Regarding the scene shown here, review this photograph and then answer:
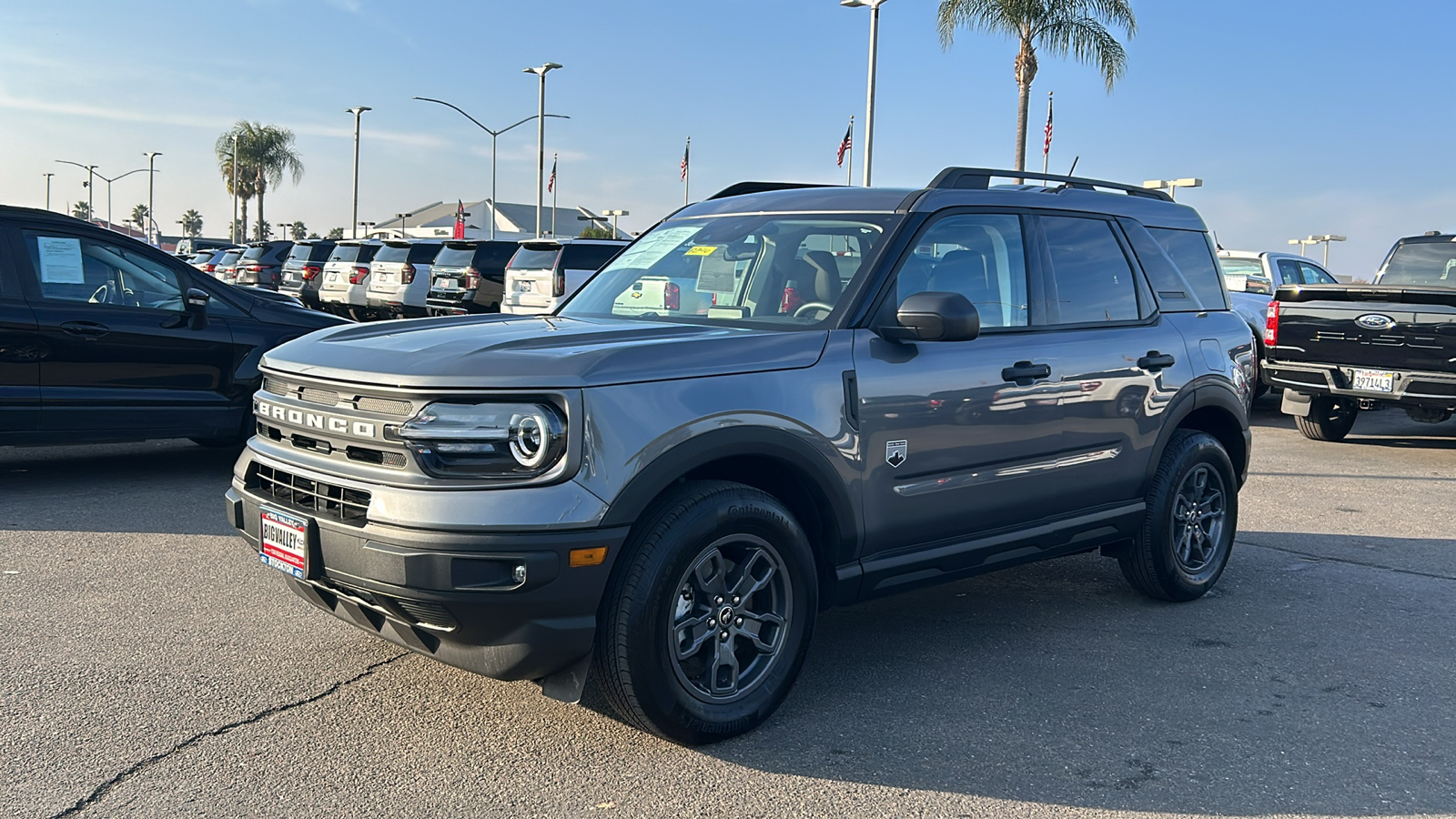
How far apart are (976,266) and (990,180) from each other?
667 mm

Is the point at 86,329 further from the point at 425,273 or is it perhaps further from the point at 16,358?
the point at 425,273

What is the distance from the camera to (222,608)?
5.15 m

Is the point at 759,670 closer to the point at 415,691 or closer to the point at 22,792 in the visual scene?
the point at 415,691

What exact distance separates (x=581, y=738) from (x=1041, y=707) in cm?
160

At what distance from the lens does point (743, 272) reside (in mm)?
4699

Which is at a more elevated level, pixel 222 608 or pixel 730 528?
pixel 730 528

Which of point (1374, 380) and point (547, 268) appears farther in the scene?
point (547, 268)

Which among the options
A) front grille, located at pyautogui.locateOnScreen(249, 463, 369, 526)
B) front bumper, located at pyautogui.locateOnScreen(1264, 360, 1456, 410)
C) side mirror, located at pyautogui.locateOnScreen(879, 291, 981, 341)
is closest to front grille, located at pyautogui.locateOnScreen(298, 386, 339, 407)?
front grille, located at pyautogui.locateOnScreen(249, 463, 369, 526)

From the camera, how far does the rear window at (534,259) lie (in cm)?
1722

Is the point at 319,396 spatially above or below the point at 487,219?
below

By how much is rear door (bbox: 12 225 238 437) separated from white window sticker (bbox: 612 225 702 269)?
159 inches

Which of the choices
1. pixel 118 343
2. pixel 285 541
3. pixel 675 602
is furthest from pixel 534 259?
pixel 675 602

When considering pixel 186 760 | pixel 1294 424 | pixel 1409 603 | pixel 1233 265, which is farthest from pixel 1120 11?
pixel 186 760

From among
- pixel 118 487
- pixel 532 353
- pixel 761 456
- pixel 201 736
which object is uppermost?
pixel 532 353
